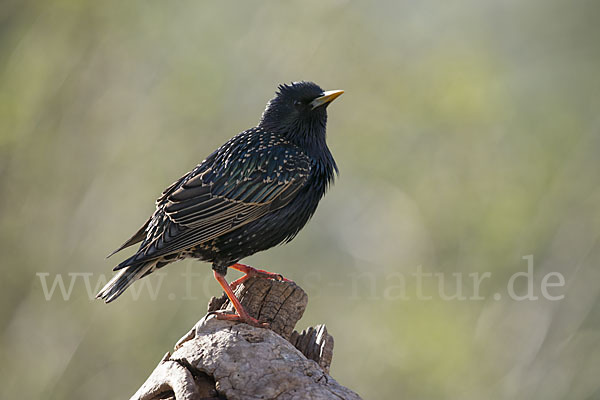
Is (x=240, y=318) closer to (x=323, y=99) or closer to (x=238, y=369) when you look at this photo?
(x=238, y=369)

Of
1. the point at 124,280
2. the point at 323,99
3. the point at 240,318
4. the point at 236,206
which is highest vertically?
the point at 323,99

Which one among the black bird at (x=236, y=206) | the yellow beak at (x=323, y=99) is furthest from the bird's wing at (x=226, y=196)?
the yellow beak at (x=323, y=99)

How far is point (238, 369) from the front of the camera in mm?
4074

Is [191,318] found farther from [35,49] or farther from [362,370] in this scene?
[35,49]

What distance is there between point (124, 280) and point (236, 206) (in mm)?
954

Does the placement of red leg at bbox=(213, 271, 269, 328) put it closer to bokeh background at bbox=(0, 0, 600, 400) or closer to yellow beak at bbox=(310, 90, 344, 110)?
yellow beak at bbox=(310, 90, 344, 110)

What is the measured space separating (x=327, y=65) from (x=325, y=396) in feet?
29.8

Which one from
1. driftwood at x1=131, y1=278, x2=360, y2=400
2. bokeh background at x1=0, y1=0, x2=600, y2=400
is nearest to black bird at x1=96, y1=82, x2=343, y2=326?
driftwood at x1=131, y1=278, x2=360, y2=400

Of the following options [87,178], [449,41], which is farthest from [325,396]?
[449,41]

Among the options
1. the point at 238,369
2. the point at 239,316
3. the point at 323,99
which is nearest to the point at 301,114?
the point at 323,99

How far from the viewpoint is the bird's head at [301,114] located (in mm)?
5629

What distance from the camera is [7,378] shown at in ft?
34.8

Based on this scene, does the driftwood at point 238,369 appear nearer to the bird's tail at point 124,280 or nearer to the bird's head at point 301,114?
the bird's tail at point 124,280

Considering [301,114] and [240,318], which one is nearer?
[240,318]
